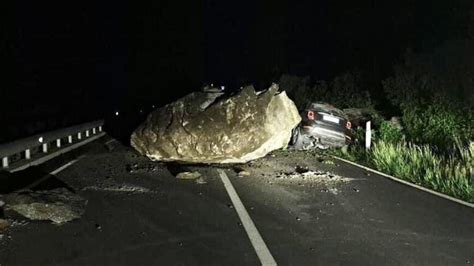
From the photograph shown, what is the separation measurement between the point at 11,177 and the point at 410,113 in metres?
13.1

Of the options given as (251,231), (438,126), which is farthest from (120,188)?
(438,126)

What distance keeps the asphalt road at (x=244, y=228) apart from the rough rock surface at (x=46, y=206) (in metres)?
0.23

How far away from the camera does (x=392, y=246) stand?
6.29 metres

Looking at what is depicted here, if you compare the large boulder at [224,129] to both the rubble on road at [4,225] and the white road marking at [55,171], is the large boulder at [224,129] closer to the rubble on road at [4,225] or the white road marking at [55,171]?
the white road marking at [55,171]

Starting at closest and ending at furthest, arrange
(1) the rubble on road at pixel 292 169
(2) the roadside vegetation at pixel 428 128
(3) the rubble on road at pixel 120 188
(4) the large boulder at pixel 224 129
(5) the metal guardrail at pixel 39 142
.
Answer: (3) the rubble on road at pixel 120 188 → (2) the roadside vegetation at pixel 428 128 → (1) the rubble on road at pixel 292 169 → (5) the metal guardrail at pixel 39 142 → (4) the large boulder at pixel 224 129

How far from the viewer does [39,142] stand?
1316 cm

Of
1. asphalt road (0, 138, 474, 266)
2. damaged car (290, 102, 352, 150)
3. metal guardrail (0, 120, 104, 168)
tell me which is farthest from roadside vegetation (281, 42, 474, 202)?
metal guardrail (0, 120, 104, 168)

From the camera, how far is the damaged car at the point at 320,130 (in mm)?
15578

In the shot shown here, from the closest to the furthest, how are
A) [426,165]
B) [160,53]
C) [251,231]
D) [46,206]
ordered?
1. [251,231]
2. [46,206]
3. [426,165]
4. [160,53]

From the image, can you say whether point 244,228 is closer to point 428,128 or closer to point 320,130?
point 320,130

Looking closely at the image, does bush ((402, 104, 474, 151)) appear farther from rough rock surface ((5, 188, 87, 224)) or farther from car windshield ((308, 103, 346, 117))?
rough rock surface ((5, 188, 87, 224))

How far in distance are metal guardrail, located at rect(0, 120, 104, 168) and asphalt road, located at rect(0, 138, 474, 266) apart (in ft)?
4.89

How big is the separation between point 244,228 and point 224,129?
21.4 feet

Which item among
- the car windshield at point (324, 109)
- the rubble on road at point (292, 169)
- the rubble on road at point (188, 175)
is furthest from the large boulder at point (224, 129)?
the rubble on road at point (188, 175)
